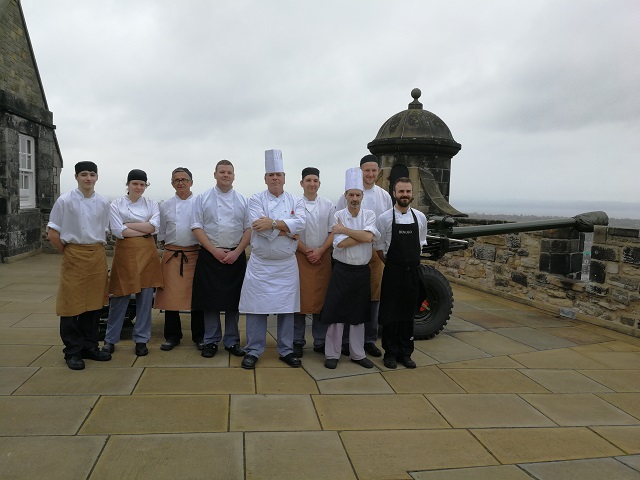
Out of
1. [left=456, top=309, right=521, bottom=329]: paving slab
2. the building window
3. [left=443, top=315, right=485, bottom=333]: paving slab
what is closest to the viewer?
[left=443, top=315, right=485, bottom=333]: paving slab

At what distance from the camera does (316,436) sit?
9.82 feet

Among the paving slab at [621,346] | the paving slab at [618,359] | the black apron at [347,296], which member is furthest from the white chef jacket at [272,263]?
the paving slab at [621,346]

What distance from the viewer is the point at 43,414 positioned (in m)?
3.14

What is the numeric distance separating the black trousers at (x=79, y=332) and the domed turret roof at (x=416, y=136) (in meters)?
6.86

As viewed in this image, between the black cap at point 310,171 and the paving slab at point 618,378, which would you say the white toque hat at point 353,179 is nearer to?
the black cap at point 310,171

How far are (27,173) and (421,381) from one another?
11247mm

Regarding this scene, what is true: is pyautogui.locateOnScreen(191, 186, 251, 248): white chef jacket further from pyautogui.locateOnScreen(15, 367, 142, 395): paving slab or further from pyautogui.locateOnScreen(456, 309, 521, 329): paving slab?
pyautogui.locateOnScreen(456, 309, 521, 329): paving slab

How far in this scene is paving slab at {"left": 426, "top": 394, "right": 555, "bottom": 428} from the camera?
10.8 feet

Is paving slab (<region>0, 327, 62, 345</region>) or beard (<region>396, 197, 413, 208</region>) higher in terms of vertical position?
beard (<region>396, 197, 413, 208</region>)

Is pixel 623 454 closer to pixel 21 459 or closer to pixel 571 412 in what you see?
pixel 571 412

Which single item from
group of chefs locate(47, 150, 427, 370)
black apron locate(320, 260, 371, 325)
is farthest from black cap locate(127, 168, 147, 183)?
black apron locate(320, 260, 371, 325)

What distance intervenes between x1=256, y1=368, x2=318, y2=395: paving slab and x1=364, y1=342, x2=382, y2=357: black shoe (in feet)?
2.79

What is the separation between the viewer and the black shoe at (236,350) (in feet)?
15.0

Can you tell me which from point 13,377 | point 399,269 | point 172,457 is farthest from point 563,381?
point 13,377
